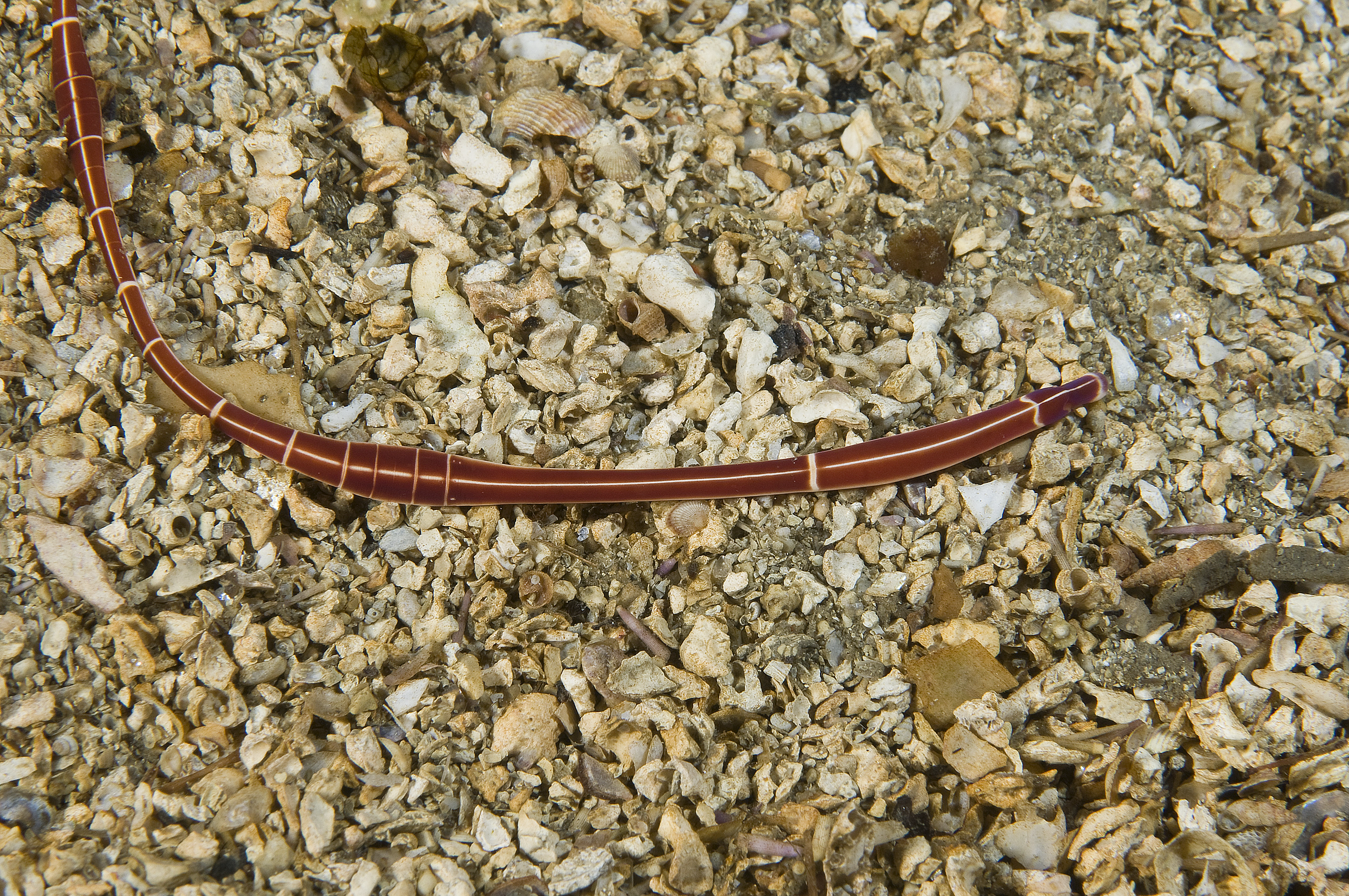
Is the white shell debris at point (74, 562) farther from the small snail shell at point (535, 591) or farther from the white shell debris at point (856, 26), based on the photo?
the white shell debris at point (856, 26)

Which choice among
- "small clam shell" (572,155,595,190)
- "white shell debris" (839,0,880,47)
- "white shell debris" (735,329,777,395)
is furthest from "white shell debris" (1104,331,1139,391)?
"small clam shell" (572,155,595,190)

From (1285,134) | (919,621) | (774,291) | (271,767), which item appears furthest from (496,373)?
(1285,134)

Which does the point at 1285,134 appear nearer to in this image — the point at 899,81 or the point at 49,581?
the point at 899,81

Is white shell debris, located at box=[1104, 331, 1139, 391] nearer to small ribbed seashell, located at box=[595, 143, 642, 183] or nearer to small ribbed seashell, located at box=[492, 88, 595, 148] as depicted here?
small ribbed seashell, located at box=[595, 143, 642, 183]

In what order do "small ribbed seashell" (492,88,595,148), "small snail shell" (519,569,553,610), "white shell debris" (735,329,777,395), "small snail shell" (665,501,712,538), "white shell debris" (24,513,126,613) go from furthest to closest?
1. "small ribbed seashell" (492,88,595,148)
2. "white shell debris" (735,329,777,395)
3. "small snail shell" (665,501,712,538)
4. "small snail shell" (519,569,553,610)
5. "white shell debris" (24,513,126,613)

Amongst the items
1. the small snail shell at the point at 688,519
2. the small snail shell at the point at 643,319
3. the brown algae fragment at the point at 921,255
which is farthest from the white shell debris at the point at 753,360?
the brown algae fragment at the point at 921,255

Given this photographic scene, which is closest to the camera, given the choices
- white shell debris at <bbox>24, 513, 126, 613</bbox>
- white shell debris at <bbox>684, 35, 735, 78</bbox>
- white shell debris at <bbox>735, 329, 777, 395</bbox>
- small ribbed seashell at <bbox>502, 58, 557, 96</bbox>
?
white shell debris at <bbox>24, 513, 126, 613</bbox>

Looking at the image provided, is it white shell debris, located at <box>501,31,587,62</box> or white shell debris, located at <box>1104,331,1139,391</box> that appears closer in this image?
white shell debris, located at <box>1104,331,1139,391</box>

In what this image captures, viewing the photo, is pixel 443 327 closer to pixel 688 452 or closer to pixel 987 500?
pixel 688 452
